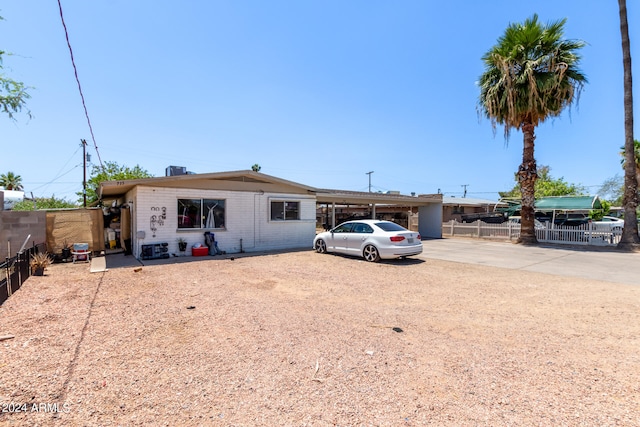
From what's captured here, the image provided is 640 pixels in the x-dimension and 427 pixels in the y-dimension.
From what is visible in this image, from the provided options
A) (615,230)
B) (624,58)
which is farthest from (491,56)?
(615,230)

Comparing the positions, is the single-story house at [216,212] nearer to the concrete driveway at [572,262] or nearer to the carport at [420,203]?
the carport at [420,203]

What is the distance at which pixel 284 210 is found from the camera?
568 inches

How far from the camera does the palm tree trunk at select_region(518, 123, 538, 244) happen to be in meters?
16.7

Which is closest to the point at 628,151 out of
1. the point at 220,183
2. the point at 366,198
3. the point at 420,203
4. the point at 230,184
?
the point at 420,203

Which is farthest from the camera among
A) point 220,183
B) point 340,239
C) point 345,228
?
point 220,183

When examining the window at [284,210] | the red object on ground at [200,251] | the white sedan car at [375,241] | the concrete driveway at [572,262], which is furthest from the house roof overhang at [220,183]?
the concrete driveway at [572,262]

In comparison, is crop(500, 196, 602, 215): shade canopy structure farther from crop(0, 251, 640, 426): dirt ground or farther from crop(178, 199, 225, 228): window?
crop(178, 199, 225, 228): window

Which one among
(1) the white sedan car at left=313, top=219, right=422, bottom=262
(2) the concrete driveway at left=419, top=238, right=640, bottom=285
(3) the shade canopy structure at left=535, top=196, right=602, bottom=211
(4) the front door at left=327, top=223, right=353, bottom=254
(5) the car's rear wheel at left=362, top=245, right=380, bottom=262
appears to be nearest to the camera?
(2) the concrete driveway at left=419, top=238, right=640, bottom=285

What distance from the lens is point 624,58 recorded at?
579 inches

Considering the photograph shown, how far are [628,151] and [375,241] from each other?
1366 centimetres

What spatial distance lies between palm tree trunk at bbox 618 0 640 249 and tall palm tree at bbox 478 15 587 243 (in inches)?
64.5

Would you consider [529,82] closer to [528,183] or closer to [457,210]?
[528,183]

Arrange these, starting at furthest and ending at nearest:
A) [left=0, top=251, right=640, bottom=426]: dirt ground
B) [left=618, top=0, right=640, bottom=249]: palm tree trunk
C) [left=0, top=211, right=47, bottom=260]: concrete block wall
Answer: [left=618, top=0, right=640, bottom=249]: palm tree trunk < [left=0, top=211, right=47, bottom=260]: concrete block wall < [left=0, top=251, right=640, bottom=426]: dirt ground

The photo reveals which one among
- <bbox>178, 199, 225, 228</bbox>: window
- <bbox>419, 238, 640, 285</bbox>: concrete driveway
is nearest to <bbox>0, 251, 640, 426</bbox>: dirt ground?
<bbox>419, 238, 640, 285</bbox>: concrete driveway
